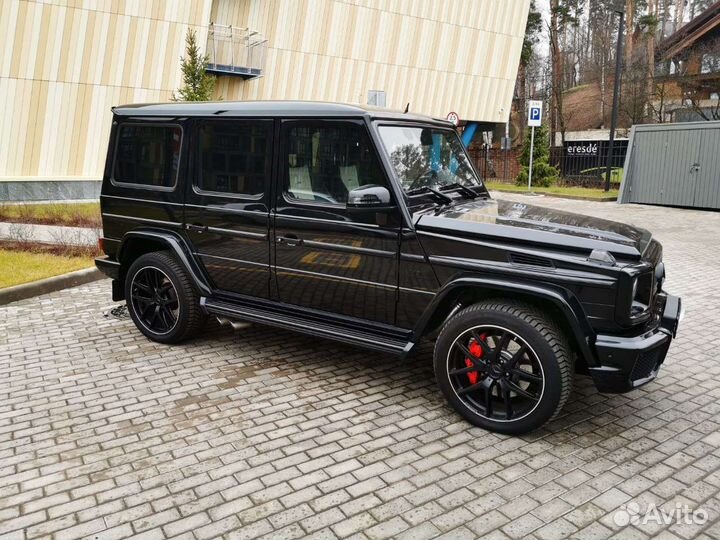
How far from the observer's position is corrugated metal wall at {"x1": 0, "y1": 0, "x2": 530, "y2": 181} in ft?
55.6

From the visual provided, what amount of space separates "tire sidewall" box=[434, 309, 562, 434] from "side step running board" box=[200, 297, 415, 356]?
32cm

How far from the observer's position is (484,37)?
27766 mm

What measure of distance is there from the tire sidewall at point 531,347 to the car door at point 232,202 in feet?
5.57

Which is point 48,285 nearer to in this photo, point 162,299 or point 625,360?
point 162,299

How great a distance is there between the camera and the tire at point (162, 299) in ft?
17.8

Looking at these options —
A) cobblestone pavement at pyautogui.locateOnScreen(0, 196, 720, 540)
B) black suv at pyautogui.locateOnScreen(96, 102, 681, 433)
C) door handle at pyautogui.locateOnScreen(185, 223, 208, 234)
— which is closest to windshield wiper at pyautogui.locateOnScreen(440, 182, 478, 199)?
black suv at pyautogui.locateOnScreen(96, 102, 681, 433)

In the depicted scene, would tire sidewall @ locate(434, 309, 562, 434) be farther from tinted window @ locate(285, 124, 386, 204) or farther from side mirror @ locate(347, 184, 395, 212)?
tinted window @ locate(285, 124, 386, 204)

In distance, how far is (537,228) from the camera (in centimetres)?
401

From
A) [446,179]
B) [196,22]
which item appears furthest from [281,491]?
[196,22]

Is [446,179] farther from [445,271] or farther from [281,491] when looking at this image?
[281,491]

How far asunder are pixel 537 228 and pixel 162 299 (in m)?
3.46

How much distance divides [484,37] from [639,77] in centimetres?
1295
